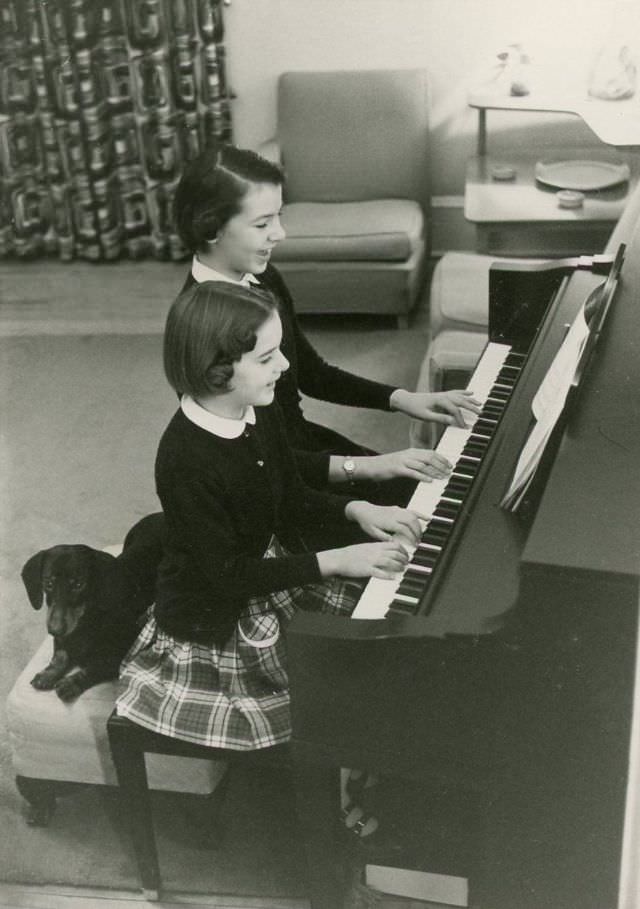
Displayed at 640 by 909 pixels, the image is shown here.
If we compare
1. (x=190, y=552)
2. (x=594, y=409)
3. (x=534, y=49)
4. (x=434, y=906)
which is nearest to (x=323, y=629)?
(x=190, y=552)

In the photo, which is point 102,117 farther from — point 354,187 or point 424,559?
point 424,559

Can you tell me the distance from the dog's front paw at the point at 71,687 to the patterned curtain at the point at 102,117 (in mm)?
3364

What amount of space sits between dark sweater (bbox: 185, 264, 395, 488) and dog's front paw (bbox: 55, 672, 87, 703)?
624 millimetres

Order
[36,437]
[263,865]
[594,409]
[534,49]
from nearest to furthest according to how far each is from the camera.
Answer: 1. [594,409]
2. [263,865]
3. [36,437]
4. [534,49]

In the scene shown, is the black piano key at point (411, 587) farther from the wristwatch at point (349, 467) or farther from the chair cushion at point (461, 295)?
the chair cushion at point (461, 295)

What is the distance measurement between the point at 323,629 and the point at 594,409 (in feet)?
1.78

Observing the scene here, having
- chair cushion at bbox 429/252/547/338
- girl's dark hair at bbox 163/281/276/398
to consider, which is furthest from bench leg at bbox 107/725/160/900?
chair cushion at bbox 429/252/547/338

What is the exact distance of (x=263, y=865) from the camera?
2186 mm

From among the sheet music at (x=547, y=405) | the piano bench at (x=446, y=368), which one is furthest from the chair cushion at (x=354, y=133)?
the sheet music at (x=547, y=405)

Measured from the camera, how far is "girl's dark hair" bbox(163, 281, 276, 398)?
1758 millimetres

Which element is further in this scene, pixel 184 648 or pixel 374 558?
pixel 184 648

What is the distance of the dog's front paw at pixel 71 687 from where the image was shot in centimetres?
205

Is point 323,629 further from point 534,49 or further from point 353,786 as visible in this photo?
point 534,49

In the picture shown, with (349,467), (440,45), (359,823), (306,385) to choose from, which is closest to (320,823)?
(359,823)
